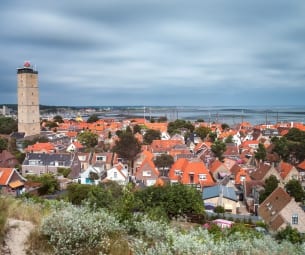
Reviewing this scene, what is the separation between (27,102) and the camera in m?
78.7

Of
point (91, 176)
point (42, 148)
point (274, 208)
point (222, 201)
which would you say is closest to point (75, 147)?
point (42, 148)

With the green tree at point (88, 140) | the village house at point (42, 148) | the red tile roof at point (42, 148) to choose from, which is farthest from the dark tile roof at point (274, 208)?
the green tree at point (88, 140)

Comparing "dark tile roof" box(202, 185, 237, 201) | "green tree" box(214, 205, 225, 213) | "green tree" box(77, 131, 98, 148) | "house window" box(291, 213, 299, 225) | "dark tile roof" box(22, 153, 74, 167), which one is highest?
"green tree" box(77, 131, 98, 148)

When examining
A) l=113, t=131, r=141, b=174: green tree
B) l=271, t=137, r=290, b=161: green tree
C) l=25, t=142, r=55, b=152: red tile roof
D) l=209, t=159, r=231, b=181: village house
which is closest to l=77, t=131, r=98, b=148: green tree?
l=25, t=142, r=55, b=152: red tile roof

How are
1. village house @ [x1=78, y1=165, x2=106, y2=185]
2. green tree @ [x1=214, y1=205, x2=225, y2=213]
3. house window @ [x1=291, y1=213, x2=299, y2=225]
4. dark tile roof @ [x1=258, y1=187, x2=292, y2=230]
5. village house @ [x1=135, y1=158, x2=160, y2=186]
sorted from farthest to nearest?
village house @ [x1=78, y1=165, x2=106, y2=185] < village house @ [x1=135, y1=158, x2=160, y2=186] < green tree @ [x1=214, y1=205, x2=225, y2=213] < dark tile roof @ [x1=258, y1=187, x2=292, y2=230] < house window @ [x1=291, y1=213, x2=299, y2=225]

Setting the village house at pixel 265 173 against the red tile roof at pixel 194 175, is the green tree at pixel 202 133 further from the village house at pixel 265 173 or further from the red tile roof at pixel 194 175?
the village house at pixel 265 173

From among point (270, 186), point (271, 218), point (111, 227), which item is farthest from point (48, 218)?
point (270, 186)

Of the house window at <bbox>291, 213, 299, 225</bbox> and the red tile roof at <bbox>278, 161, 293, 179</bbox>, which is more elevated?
the red tile roof at <bbox>278, 161, 293, 179</bbox>

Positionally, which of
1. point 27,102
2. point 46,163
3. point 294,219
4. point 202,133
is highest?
point 27,102

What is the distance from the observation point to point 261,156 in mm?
46219

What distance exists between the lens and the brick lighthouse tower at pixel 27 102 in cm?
7844

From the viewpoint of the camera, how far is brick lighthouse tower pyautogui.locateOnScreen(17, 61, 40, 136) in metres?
78.4

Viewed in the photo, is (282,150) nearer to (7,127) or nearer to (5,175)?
(5,175)

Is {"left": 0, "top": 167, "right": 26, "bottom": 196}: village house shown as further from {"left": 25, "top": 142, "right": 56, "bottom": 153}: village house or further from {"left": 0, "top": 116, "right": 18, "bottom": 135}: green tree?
{"left": 0, "top": 116, "right": 18, "bottom": 135}: green tree
